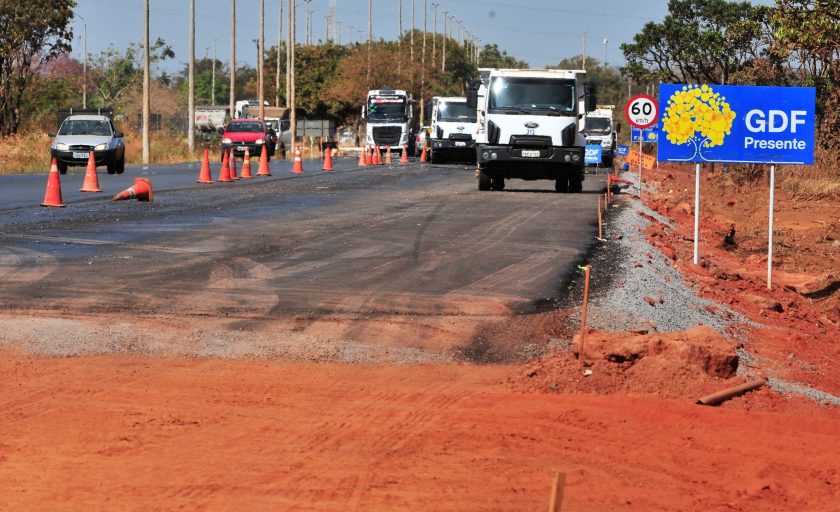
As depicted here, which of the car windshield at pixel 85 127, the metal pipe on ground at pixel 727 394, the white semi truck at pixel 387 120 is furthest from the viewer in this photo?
the white semi truck at pixel 387 120

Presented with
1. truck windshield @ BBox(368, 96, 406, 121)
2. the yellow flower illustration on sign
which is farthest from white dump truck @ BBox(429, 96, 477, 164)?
the yellow flower illustration on sign

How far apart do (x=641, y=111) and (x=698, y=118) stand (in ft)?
49.7

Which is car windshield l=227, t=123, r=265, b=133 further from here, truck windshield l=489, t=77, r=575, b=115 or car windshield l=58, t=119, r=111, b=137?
truck windshield l=489, t=77, r=575, b=115

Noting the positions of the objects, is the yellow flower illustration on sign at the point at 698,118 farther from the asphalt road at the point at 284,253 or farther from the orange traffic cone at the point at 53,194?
the orange traffic cone at the point at 53,194

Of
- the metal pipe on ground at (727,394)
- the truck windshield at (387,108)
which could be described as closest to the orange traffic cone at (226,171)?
the metal pipe on ground at (727,394)

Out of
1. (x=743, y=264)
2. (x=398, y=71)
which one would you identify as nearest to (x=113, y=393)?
(x=743, y=264)

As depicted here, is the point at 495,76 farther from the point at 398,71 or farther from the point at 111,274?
the point at 398,71

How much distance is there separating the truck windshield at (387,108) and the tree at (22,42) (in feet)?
50.3

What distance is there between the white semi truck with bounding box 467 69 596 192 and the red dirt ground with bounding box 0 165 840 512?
19659 mm

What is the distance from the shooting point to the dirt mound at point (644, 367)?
28.2 feet

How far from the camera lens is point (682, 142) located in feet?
52.6

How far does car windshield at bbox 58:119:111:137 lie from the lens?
38.4m

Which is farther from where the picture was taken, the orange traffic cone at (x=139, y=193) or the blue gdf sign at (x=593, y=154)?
the blue gdf sign at (x=593, y=154)

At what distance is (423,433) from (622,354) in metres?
2.33
